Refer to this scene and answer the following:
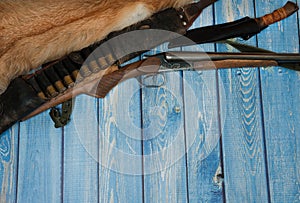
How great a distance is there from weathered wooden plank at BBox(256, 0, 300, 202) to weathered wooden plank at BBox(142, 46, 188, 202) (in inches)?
8.9

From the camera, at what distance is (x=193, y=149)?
104 centimetres

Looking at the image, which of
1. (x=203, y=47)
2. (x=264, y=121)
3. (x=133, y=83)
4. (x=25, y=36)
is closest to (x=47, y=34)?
(x=25, y=36)

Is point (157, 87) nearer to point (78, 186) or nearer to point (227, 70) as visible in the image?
point (227, 70)

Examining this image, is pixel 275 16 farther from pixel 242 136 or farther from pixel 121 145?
pixel 121 145

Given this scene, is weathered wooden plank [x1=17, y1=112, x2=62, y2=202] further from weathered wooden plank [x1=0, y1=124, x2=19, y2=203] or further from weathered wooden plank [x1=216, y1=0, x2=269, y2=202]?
weathered wooden plank [x1=216, y1=0, x2=269, y2=202]

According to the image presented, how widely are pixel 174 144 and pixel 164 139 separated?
29mm

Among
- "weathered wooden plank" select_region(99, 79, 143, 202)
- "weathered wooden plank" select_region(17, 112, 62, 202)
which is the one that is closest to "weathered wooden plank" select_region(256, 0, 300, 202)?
"weathered wooden plank" select_region(99, 79, 143, 202)

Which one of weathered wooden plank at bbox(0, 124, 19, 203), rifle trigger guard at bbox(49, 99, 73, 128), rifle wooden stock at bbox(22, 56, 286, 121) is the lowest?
weathered wooden plank at bbox(0, 124, 19, 203)

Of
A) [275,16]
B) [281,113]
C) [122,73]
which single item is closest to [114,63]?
[122,73]

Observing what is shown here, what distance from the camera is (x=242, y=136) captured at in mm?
1041

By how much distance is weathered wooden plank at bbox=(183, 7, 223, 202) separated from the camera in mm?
1021

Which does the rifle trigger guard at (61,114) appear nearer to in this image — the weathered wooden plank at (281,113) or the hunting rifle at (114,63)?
the hunting rifle at (114,63)

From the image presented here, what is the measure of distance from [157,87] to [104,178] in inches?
10.8

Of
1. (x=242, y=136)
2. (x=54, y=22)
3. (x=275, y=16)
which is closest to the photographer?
(x=54, y=22)
